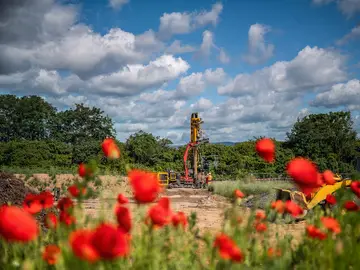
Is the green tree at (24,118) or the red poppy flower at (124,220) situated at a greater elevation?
the green tree at (24,118)

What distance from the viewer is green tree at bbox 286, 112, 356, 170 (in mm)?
28962

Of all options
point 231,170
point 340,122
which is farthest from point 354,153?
point 231,170

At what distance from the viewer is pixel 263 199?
1185 cm

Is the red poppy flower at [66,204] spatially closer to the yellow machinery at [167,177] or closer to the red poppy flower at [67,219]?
the red poppy flower at [67,219]

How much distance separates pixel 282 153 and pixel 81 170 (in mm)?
27838

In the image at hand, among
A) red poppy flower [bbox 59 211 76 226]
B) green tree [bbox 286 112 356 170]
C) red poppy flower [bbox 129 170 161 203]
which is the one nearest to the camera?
red poppy flower [bbox 129 170 161 203]

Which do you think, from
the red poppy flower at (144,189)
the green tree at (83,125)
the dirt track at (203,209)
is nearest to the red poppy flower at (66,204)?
the dirt track at (203,209)

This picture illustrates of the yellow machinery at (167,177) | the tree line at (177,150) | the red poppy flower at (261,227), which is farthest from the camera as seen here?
the tree line at (177,150)

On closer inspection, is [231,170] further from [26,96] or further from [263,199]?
[26,96]

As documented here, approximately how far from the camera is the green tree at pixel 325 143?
28962 mm

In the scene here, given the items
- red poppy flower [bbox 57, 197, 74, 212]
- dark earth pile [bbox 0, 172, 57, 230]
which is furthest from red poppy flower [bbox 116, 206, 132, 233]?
dark earth pile [bbox 0, 172, 57, 230]

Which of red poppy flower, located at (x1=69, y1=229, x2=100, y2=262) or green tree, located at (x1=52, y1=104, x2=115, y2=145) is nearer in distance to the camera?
red poppy flower, located at (x1=69, y1=229, x2=100, y2=262)

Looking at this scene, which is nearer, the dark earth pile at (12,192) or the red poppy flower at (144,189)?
the red poppy flower at (144,189)

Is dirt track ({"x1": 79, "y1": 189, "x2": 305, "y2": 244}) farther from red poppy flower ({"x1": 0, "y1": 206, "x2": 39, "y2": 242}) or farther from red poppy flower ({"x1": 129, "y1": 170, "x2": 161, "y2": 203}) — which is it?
red poppy flower ({"x1": 0, "y1": 206, "x2": 39, "y2": 242})
